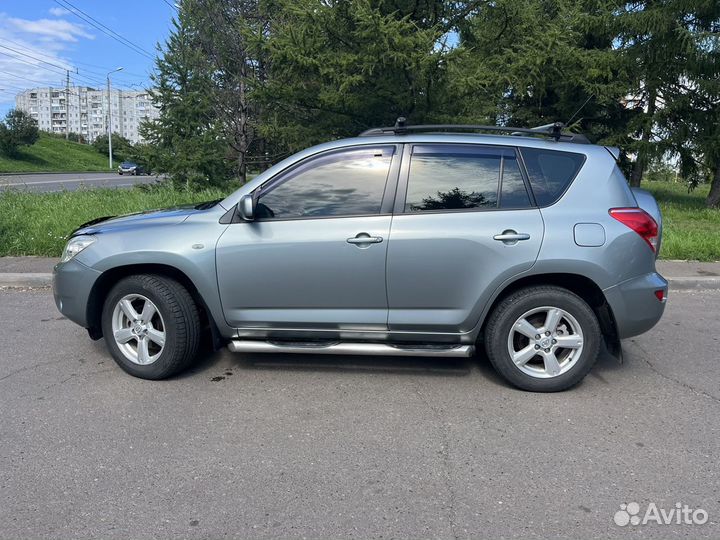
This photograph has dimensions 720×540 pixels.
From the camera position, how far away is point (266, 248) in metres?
3.92

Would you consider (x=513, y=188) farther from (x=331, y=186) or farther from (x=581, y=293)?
(x=331, y=186)

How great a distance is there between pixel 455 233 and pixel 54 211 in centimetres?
873

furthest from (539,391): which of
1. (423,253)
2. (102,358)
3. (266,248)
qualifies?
(102,358)

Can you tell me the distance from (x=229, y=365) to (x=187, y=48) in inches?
483

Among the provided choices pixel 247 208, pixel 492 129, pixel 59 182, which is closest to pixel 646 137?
pixel 492 129

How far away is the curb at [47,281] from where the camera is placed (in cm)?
716

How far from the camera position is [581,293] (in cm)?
403

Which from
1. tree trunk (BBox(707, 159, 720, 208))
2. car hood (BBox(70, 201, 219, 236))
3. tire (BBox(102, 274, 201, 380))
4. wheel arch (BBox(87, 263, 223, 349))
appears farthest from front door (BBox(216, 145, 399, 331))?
tree trunk (BBox(707, 159, 720, 208))

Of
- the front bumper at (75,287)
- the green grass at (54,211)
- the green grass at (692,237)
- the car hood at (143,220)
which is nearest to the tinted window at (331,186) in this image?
the car hood at (143,220)

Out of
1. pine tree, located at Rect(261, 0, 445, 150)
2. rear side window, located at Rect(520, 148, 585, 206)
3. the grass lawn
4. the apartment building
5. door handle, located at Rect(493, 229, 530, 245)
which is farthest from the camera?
the apartment building

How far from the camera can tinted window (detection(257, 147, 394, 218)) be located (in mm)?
3988

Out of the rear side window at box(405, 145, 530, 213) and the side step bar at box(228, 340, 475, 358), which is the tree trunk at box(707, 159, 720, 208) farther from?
the side step bar at box(228, 340, 475, 358)

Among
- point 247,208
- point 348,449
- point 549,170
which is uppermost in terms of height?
point 549,170

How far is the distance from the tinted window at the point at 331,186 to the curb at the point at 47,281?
478 cm
